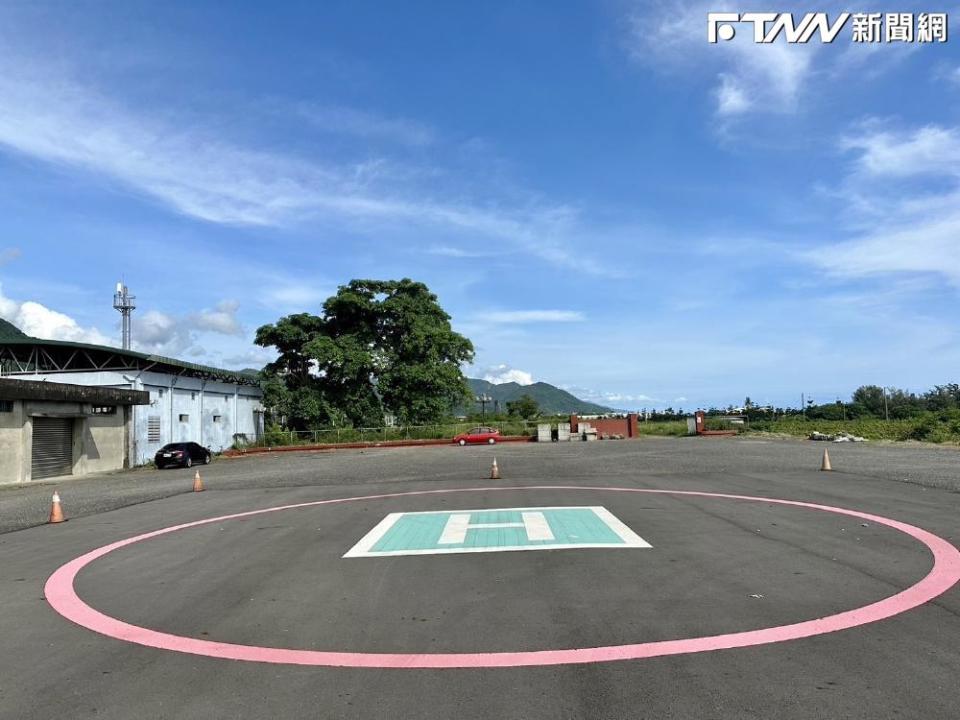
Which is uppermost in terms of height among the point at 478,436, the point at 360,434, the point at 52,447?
the point at 52,447

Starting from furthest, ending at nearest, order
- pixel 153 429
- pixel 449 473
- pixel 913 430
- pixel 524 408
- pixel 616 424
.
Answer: pixel 524 408 < pixel 616 424 < pixel 913 430 < pixel 153 429 < pixel 449 473

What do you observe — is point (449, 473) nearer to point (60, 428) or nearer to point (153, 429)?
point (60, 428)

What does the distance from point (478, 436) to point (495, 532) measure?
38.7 metres

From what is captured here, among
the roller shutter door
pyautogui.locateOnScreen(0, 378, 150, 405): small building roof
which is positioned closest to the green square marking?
pyautogui.locateOnScreen(0, 378, 150, 405): small building roof

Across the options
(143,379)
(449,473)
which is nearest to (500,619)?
(449,473)

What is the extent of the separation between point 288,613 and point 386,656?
5.48 feet

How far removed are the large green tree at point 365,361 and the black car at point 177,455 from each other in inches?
616

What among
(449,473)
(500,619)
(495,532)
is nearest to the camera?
(500,619)

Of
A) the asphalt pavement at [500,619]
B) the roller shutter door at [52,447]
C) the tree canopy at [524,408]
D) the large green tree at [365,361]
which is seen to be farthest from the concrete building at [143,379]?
the tree canopy at [524,408]

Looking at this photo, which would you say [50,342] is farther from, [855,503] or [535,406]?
[535,406]

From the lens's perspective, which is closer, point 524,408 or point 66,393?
point 66,393

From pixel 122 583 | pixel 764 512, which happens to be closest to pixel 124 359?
pixel 122 583

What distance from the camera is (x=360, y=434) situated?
49.5 m

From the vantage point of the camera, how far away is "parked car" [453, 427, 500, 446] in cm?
4875
